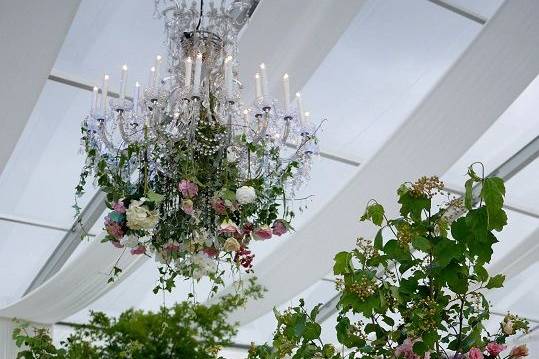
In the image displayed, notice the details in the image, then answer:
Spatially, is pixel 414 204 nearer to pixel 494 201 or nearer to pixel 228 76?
pixel 494 201

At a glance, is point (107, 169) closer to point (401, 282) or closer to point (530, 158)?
point (401, 282)

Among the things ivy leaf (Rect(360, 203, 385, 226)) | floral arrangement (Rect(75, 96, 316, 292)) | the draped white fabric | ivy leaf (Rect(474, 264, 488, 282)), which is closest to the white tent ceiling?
the draped white fabric

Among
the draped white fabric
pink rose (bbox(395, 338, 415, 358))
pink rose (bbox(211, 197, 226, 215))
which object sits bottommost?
pink rose (bbox(395, 338, 415, 358))

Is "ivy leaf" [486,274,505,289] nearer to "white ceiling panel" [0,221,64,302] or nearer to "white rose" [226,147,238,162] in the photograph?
"white rose" [226,147,238,162]

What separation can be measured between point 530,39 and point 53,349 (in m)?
3.09

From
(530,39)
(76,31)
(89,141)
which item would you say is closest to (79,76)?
(76,31)

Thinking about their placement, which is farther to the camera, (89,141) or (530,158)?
(530,158)

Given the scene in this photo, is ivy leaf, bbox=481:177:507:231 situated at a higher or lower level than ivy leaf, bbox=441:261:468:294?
higher

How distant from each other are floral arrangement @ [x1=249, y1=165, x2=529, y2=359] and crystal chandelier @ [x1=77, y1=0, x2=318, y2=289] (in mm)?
1598

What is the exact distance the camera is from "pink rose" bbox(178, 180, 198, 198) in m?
2.72

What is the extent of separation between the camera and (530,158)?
5340mm

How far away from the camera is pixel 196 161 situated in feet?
9.64

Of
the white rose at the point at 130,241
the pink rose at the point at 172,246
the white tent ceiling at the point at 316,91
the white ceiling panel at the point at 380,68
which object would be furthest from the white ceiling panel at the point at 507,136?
the white rose at the point at 130,241

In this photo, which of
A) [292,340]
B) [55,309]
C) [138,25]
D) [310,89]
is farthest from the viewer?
[55,309]
